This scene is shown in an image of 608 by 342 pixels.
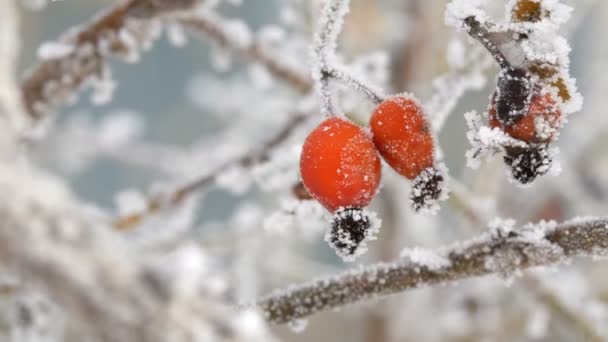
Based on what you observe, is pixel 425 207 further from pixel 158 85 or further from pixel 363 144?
pixel 158 85

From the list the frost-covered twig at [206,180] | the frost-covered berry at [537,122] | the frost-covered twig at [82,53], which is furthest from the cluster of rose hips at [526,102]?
the frost-covered twig at [206,180]

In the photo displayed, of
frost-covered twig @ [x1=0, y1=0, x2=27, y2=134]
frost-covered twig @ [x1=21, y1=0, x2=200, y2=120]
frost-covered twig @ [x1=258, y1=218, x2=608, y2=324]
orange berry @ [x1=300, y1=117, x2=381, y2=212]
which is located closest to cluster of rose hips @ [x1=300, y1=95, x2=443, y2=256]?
orange berry @ [x1=300, y1=117, x2=381, y2=212]

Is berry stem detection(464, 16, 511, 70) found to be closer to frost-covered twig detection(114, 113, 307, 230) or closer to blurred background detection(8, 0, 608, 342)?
blurred background detection(8, 0, 608, 342)

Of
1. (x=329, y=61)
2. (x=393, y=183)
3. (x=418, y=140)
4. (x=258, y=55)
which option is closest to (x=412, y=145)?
(x=418, y=140)

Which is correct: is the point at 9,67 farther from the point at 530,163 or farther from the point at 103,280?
the point at 530,163

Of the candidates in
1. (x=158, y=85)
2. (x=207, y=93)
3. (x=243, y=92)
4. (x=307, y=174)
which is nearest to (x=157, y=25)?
(x=307, y=174)
